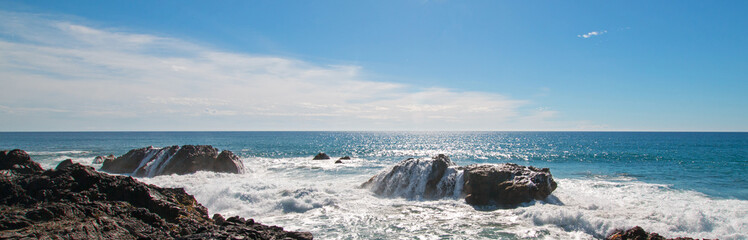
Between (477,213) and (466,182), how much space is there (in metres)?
3.96

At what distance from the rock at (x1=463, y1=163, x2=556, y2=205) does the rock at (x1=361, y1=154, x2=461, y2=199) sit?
169 cm

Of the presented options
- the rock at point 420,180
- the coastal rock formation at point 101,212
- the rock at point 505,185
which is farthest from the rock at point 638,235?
the rock at point 420,180

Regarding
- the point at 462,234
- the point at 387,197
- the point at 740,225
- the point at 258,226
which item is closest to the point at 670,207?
the point at 740,225

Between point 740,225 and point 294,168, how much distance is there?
117 ft

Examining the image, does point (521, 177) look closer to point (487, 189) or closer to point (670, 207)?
point (487, 189)

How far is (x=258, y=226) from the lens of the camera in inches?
418

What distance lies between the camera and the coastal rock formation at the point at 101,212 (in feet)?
28.3

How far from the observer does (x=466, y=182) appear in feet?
71.4

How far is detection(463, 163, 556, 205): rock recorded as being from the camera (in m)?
19.5

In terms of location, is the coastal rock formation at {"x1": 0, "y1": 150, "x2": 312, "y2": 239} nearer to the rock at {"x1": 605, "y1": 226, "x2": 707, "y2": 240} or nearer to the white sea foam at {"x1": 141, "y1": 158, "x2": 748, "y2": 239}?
the white sea foam at {"x1": 141, "y1": 158, "x2": 748, "y2": 239}

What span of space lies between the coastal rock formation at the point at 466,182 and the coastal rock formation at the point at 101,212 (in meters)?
12.5

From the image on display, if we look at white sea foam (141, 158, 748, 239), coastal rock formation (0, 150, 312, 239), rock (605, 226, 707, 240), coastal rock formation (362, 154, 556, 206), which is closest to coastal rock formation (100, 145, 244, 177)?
white sea foam (141, 158, 748, 239)

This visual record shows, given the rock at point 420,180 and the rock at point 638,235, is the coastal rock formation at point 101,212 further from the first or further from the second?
the rock at point 420,180

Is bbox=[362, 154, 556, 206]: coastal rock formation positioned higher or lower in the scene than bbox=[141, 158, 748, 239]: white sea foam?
higher
